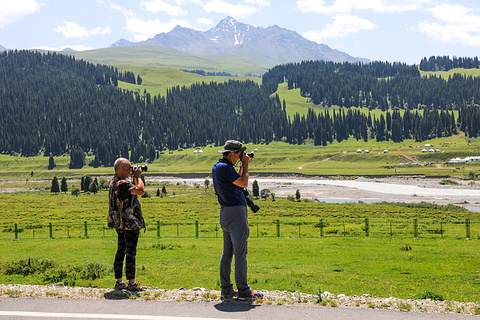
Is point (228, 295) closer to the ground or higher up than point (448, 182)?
higher up

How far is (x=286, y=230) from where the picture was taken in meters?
35.4

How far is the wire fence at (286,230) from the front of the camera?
28875 millimetres

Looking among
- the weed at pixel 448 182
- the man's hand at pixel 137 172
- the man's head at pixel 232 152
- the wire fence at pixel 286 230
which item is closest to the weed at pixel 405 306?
the man's head at pixel 232 152

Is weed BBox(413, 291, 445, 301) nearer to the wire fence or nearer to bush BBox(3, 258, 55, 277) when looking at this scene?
bush BBox(3, 258, 55, 277)

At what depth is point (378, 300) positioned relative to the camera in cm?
998

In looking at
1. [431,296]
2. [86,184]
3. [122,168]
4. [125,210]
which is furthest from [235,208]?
[86,184]

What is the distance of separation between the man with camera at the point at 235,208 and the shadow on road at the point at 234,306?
183 mm

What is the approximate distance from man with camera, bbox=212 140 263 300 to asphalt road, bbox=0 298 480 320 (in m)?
0.48

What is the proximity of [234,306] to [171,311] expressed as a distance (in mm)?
1321

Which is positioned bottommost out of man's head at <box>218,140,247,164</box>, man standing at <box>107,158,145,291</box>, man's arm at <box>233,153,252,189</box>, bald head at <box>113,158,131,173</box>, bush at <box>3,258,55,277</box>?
bush at <box>3,258,55,277</box>

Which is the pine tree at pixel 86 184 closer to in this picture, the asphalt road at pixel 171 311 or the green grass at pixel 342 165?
the green grass at pixel 342 165

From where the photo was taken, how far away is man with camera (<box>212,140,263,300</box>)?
10016 millimetres

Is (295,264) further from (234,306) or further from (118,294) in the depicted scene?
(118,294)

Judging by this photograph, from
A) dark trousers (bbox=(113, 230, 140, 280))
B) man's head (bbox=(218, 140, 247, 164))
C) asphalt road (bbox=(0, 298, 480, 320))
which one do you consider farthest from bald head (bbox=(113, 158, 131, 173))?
asphalt road (bbox=(0, 298, 480, 320))
